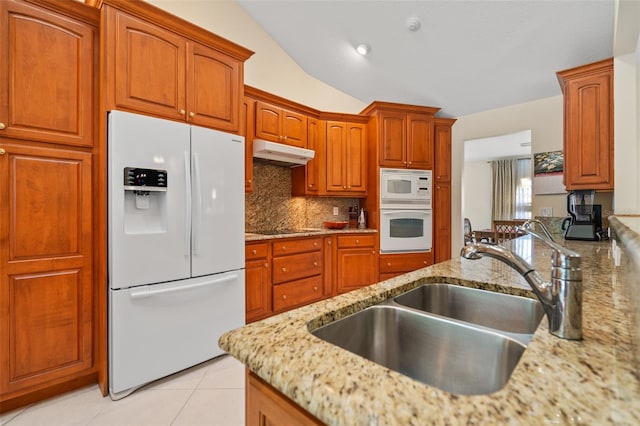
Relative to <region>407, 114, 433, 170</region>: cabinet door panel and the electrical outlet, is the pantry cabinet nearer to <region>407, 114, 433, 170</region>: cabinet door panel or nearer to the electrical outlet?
<region>407, 114, 433, 170</region>: cabinet door panel

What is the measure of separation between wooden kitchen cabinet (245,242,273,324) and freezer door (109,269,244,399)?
0.31 m

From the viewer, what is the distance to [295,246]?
2.94 metres

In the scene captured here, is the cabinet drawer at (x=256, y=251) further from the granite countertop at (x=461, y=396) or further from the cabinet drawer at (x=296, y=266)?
the granite countertop at (x=461, y=396)

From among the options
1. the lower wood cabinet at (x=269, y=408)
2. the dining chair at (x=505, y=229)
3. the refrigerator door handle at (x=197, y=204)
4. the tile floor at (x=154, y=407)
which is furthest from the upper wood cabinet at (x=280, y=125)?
the dining chair at (x=505, y=229)

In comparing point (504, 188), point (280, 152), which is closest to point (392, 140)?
point (280, 152)

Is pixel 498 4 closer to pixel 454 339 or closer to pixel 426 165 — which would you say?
pixel 426 165

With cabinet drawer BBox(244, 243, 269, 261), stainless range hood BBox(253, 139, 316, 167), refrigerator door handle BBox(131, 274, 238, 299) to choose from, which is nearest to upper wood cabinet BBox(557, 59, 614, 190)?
stainless range hood BBox(253, 139, 316, 167)

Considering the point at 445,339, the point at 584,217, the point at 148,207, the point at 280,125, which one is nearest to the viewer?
the point at 445,339

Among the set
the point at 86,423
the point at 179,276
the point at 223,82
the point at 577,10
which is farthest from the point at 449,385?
the point at 577,10

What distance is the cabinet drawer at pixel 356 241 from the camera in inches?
132

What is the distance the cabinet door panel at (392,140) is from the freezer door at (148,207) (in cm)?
238

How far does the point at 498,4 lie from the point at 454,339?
10.3ft

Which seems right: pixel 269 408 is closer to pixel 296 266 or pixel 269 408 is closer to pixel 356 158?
pixel 296 266

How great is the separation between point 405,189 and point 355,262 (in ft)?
3.70
